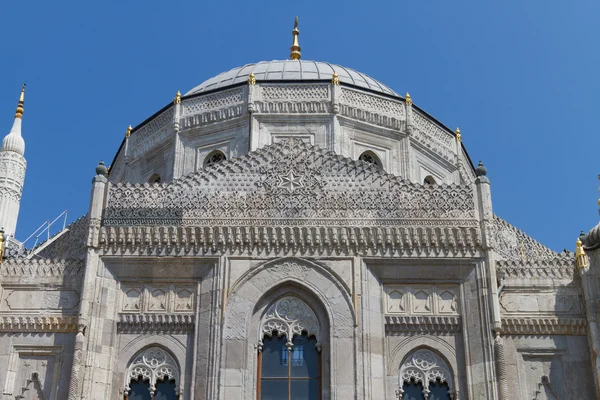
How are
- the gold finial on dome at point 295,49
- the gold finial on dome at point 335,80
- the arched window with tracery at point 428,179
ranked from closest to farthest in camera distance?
1. the gold finial on dome at point 335,80
2. the arched window with tracery at point 428,179
3. the gold finial on dome at point 295,49

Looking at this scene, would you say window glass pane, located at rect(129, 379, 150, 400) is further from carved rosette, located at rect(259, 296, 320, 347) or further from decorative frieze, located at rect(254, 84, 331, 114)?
decorative frieze, located at rect(254, 84, 331, 114)

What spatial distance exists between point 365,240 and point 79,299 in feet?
21.9

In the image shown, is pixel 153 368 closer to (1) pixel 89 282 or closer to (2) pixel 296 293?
(1) pixel 89 282

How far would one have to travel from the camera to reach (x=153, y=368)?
64.1ft

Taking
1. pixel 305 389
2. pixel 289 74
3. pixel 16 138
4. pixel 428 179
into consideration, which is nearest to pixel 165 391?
pixel 305 389

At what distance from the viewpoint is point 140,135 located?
29.0 metres

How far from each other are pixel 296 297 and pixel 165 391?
3589mm

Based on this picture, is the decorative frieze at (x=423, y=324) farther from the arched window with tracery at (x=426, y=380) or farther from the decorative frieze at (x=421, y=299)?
the arched window with tracery at (x=426, y=380)

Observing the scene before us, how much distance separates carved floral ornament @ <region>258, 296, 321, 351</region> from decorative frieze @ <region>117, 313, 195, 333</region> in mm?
1700

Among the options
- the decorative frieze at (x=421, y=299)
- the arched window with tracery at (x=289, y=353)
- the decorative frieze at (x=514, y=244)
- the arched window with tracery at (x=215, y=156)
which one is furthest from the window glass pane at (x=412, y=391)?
the arched window with tracery at (x=215, y=156)

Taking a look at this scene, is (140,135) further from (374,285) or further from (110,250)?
(374,285)

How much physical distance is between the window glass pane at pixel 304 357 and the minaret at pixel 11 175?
15.7m

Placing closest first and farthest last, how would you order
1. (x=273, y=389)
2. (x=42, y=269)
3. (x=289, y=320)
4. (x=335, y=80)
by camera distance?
1. (x=273, y=389)
2. (x=289, y=320)
3. (x=42, y=269)
4. (x=335, y=80)

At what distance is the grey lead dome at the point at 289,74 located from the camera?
97.4ft
